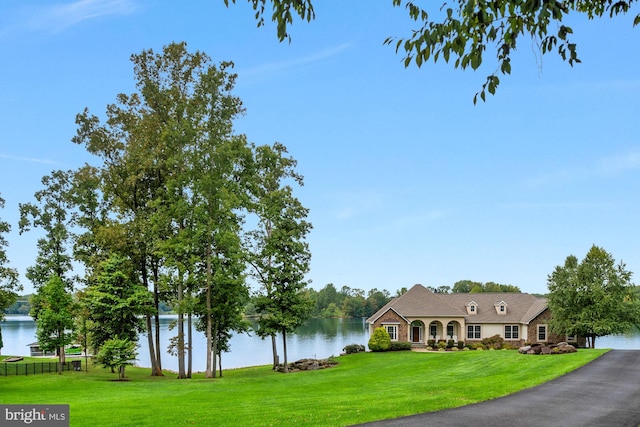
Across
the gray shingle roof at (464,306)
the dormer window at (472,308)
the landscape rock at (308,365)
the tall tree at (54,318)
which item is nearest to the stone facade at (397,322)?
the gray shingle roof at (464,306)

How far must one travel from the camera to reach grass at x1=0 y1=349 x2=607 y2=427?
16.2 metres

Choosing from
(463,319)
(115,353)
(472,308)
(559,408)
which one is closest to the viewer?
(559,408)

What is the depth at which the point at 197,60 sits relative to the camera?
38.2 meters

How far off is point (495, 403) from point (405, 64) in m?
14.2

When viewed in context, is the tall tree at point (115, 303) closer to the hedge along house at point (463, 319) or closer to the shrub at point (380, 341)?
the shrub at point (380, 341)

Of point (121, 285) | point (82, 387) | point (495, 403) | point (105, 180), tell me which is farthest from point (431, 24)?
point (105, 180)

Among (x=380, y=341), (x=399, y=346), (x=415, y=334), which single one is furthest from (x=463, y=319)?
(x=380, y=341)

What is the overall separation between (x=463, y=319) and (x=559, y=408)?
3697 cm

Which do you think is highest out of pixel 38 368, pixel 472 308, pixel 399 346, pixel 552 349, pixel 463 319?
pixel 472 308

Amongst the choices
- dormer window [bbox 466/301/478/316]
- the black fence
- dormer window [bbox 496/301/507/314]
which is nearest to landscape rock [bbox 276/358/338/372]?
the black fence

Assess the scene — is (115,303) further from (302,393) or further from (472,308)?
(472,308)

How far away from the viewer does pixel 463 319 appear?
53.1 meters

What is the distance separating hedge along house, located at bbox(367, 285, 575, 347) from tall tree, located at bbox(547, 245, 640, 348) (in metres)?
5.64

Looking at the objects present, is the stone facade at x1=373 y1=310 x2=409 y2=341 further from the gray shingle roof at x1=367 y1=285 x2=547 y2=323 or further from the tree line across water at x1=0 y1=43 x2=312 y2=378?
the tree line across water at x1=0 y1=43 x2=312 y2=378
